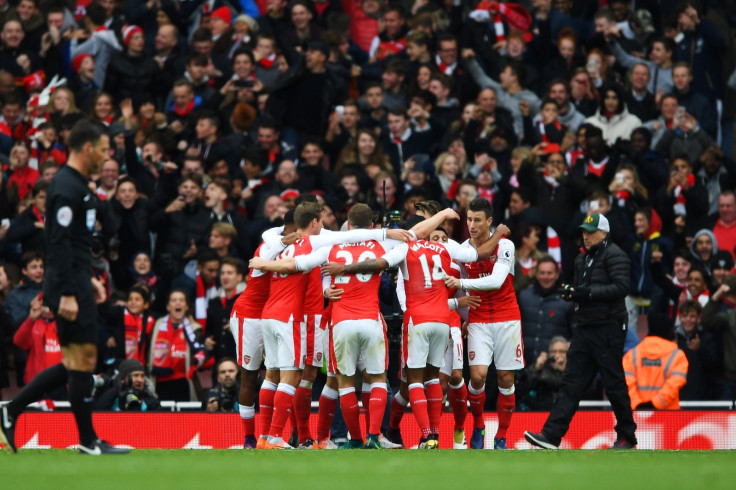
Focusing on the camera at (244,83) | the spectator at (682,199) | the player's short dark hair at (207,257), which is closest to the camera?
A: the player's short dark hair at (207,257)

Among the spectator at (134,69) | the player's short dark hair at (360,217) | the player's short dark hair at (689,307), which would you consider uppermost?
the spectator at (134,69)

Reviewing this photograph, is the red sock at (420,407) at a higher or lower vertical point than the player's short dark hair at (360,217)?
lower

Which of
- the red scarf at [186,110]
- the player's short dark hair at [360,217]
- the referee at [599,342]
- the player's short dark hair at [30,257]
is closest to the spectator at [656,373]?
the referee at [599,342]

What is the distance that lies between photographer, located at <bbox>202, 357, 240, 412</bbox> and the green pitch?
4.27 m

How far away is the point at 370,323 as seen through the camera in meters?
13.0

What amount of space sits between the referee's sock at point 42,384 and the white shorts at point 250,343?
3587 mm

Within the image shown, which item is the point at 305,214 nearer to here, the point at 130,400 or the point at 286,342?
the point at 286,342

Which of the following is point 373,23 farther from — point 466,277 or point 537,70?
point 466,277

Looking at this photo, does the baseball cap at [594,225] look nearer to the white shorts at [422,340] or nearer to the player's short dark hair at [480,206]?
the player's short dark hair at [480,206]

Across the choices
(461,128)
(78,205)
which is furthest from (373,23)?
(78,205)

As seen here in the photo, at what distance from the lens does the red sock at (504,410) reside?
45.9 ft

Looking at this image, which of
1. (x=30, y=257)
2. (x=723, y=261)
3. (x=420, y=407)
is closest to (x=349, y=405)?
(x=420, y=407)

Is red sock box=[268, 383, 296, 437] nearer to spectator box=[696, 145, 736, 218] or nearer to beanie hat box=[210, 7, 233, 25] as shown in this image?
spectator box=[696, 145, 736, 218]

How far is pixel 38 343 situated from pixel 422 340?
249 inches
